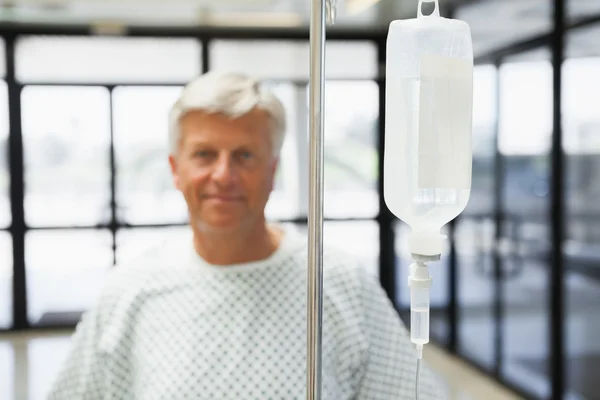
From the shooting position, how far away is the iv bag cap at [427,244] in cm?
60

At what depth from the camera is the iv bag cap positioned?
604 millimetres

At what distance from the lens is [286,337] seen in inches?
40.6

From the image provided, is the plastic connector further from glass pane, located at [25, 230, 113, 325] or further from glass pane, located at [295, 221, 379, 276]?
glass pane, located at [25, 230, 113, 325]

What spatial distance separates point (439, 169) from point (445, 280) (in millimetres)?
3955

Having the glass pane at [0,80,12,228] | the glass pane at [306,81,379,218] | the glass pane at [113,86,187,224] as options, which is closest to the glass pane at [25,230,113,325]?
the glass pane at [0,80,12,228]

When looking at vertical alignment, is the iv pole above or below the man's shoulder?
above

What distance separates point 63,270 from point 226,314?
4165 millimetres

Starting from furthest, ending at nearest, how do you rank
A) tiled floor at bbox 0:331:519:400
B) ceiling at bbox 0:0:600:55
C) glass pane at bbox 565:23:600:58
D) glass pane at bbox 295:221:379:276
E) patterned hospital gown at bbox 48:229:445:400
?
glass pane at bbox 295:221:379:276
tiled floor at bbox 0:331:519:400
ceiling at bbox 0:0:600:55
glass pane at bbox 565:23:600:58
patterned hospital gown at bbox 48:229:445:400

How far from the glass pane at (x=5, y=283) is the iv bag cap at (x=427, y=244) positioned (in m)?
4.73

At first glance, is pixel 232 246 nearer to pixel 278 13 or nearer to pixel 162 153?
pixel 278 13

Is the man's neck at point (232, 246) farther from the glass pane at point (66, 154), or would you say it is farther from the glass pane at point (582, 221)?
the glass pane at point (66, 154)

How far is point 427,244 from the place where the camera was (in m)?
0.60

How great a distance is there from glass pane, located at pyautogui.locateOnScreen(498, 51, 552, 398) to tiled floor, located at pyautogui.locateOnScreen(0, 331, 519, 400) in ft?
0.70

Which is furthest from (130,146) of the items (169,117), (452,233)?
(169,117)
